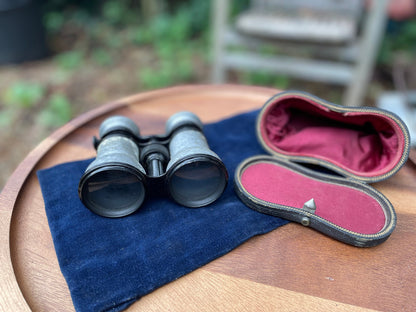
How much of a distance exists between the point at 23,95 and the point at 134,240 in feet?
5.90

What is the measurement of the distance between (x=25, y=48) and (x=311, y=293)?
8.67 ft

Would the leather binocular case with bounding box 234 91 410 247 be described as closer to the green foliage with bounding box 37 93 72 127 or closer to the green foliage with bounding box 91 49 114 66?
the green foliage with bounding box 37 93 72 127

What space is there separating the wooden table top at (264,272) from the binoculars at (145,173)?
0.16m

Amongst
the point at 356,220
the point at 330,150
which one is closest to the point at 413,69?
the point at 330,150

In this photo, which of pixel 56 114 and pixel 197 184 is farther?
pixel 56 114

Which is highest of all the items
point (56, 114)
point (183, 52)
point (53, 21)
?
point (53, 21)

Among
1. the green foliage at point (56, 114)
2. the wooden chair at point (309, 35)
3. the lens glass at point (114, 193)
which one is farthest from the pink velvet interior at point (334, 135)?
the green foliage at point (56, 114)

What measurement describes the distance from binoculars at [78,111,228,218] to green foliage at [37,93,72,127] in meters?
1.28

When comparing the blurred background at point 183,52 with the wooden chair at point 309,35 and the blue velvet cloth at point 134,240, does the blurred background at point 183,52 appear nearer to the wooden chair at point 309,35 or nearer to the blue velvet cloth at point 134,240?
the wooden chair at point 309,35

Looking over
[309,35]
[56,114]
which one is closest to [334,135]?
[309,35]

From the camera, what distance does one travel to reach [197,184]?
90 centimetres

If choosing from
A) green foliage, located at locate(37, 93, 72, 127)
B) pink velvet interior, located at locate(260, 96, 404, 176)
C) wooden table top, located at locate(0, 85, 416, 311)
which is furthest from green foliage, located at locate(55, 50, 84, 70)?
pink velvet interior, located at locate(260, 96, 404, 176)

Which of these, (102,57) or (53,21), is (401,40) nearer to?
(102,57)

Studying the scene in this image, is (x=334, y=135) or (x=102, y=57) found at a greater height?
(x=334, y=135)
